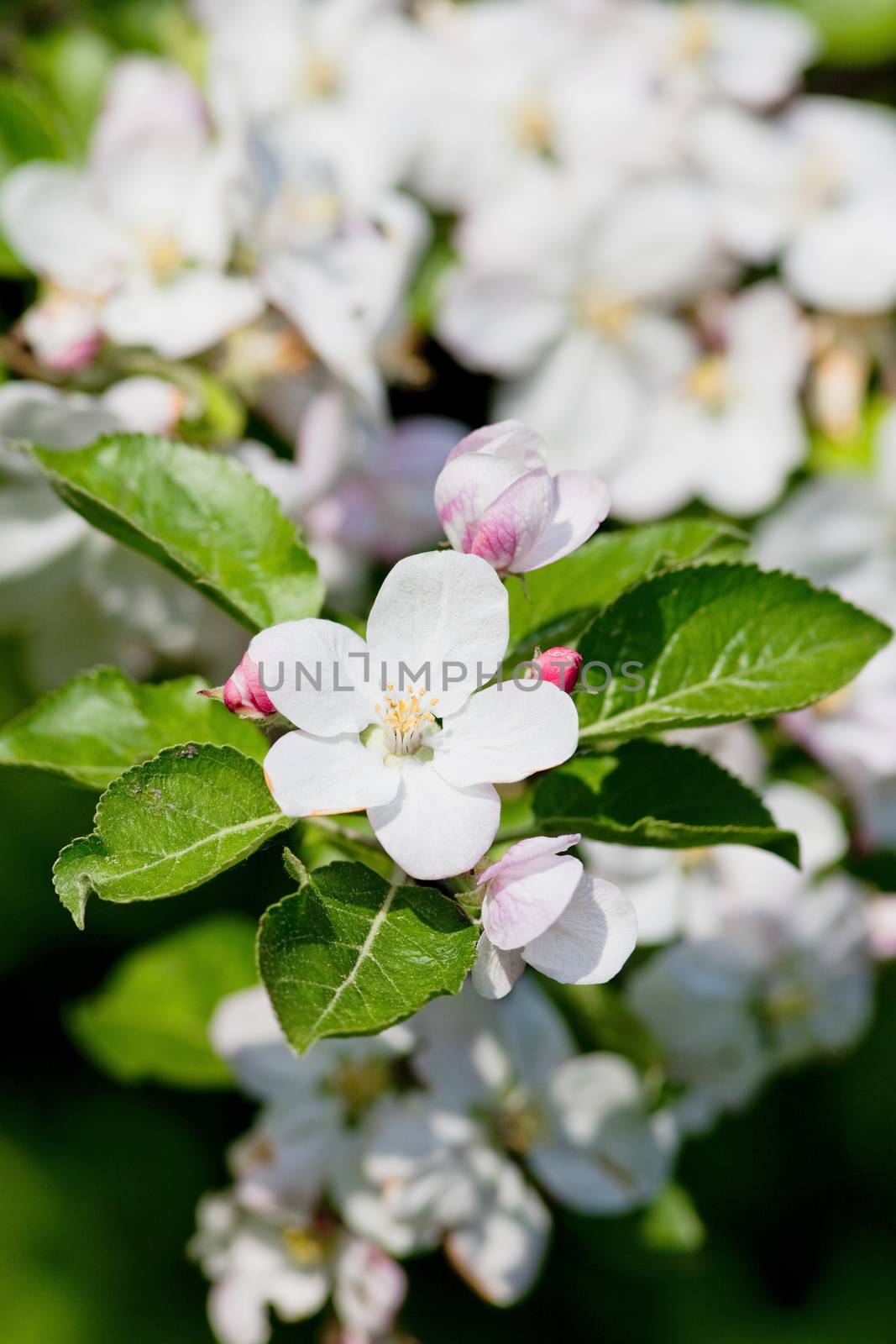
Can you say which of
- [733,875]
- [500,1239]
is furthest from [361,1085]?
[733,875]

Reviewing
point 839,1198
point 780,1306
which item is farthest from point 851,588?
point 780,1306

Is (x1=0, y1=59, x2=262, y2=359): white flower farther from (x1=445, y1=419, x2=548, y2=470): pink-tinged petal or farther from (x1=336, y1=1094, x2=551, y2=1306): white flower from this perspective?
(x1=336, y1=1094, x2=551, y2=1306): white flower

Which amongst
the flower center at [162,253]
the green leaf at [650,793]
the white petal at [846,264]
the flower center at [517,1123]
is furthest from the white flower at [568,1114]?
the white petal at [846,264]

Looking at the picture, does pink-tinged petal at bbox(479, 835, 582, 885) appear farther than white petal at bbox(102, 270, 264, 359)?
No

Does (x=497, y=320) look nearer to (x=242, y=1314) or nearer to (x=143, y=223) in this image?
(x=143, y=223)

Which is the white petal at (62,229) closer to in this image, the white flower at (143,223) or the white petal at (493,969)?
the white flower at (143,223)

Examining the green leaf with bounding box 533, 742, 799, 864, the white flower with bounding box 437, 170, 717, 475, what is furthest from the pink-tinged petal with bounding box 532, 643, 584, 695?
the white flower with bounding box 437, 170, 717, 475
